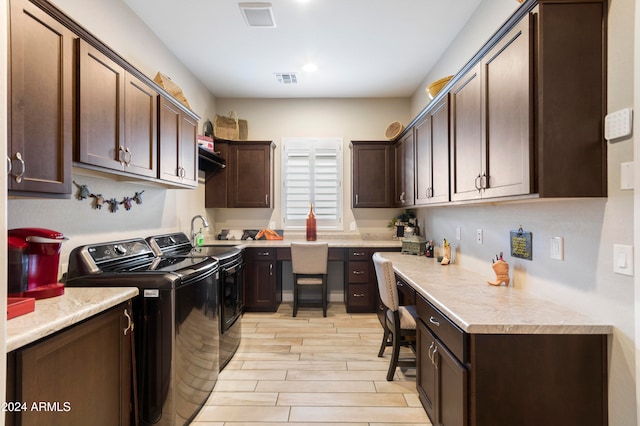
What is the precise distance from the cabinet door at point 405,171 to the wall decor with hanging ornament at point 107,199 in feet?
8.78

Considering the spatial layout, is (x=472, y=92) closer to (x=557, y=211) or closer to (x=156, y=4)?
(x=557, y=211)

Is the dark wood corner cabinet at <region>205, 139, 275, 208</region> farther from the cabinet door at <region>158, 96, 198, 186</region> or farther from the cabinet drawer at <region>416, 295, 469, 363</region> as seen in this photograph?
the cabinet drawer at <region>416, 295, 469, 363</region>

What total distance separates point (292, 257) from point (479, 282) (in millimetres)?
2238

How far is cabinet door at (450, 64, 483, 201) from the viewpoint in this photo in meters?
1.91

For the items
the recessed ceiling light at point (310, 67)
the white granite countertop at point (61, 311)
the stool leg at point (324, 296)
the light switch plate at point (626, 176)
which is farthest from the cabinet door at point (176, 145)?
the light switch plate at point (626, 176)

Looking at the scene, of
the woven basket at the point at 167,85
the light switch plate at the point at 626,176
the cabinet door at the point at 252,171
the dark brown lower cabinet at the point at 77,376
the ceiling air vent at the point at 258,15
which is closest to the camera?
the dark brown lower cabinet at the point at 77,376

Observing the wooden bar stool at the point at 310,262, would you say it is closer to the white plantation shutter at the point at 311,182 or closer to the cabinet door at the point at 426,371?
the white plantation shutter at the point at 311,182

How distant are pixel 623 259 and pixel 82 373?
232 centimetres

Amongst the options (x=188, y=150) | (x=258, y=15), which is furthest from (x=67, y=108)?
(x=258, y=15)

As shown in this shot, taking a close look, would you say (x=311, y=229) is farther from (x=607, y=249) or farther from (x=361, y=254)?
(x=607, y=249)

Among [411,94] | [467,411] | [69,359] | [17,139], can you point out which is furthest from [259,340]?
[411,94]

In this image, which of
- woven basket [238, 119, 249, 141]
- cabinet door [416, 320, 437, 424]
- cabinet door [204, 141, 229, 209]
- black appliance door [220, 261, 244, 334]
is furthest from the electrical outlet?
woven basket [238, 119, 249, 141]

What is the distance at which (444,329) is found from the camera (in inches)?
63.7

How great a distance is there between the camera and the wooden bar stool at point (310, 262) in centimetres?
383
